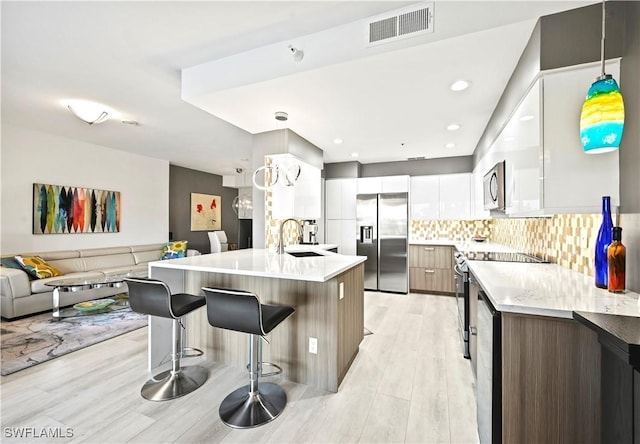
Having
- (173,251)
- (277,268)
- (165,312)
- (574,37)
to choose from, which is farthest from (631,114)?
(173,251)

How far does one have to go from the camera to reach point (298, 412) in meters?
1.91

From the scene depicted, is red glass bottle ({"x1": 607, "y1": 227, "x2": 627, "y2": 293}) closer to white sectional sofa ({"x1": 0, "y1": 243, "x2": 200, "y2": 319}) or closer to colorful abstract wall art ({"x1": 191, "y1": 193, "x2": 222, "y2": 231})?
white sectional sofa ({"x1": 0, "y1": 243, "x2": 200, "y2": 319})

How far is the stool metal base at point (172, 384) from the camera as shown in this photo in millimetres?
2066

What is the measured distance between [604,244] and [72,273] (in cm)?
612

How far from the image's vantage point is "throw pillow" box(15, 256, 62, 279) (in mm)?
3877

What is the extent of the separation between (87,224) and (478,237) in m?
6.84

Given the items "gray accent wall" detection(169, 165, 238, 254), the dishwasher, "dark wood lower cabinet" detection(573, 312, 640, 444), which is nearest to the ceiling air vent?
the dishwasher

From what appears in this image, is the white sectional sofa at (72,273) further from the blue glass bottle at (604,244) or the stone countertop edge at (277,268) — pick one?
the blue glass bottle at (604,244)

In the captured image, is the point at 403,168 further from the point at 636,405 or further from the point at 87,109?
the point at 636,405

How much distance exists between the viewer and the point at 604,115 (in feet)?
4.31

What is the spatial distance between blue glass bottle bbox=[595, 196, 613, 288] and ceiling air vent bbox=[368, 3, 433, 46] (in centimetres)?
141

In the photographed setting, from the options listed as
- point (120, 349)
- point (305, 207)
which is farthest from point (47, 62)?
point (305, 207)

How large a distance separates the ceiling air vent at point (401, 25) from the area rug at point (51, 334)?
3863mm

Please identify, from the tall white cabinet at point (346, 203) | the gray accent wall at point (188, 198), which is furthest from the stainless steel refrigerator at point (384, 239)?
the gray accent wall at point (188, 198)
